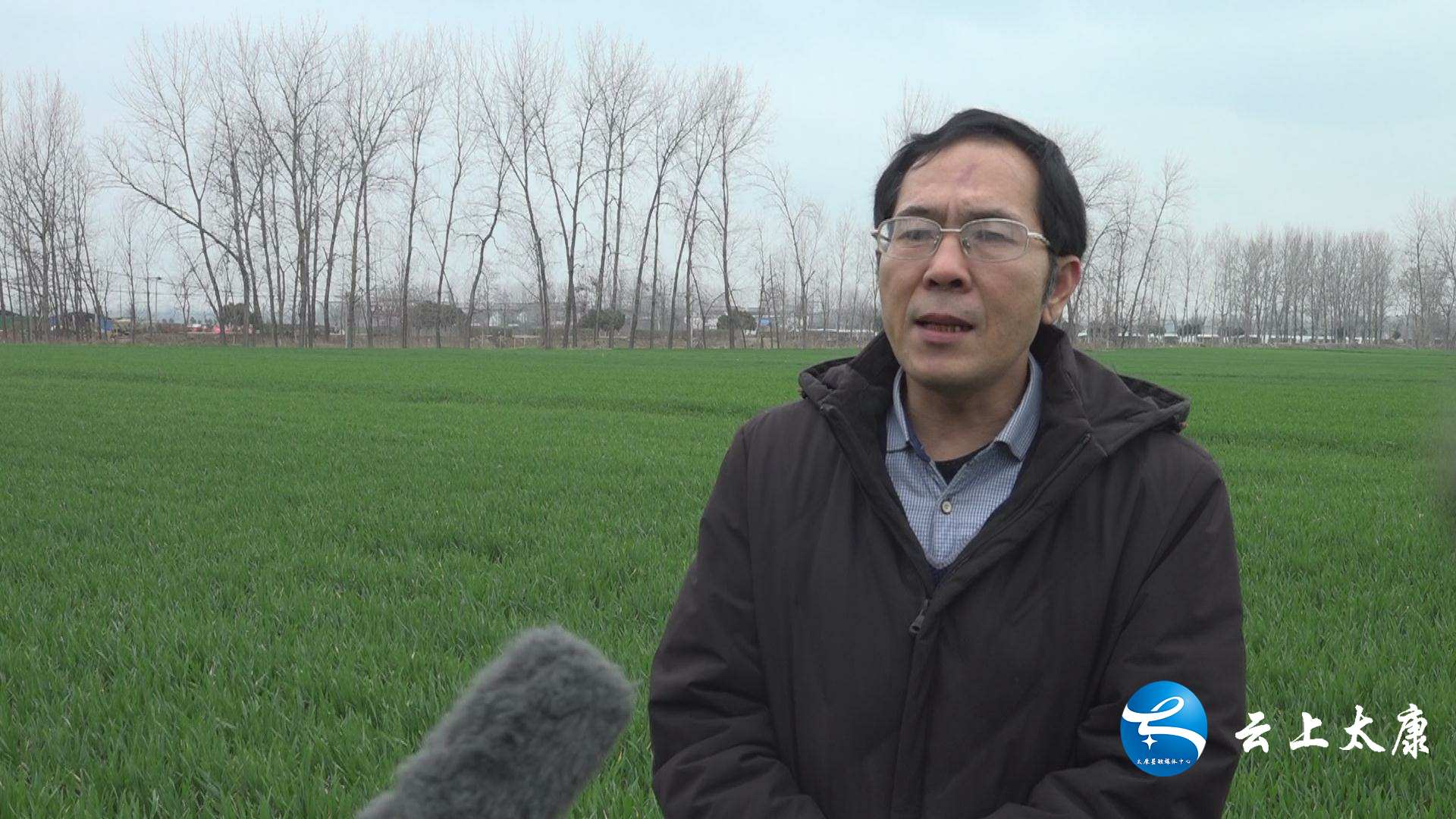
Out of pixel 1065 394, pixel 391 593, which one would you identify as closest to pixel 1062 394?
pixel 1065 394

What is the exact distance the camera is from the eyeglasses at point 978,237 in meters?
1.87

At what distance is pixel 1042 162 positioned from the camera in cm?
193

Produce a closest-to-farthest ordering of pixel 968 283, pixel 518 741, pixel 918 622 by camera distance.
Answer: pixel 518 741 < pixel 918 622 < pixel 968 283

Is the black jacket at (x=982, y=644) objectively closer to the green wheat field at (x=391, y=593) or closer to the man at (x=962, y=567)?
the man at (x=962, y=567)

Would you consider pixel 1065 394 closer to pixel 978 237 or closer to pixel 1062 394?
pixel 1062 394

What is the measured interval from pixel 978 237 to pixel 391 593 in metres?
4.31

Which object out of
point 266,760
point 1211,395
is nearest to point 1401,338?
point 1211,395

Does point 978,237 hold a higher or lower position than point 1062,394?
higher

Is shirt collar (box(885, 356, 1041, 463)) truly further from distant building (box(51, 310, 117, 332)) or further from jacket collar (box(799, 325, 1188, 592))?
distant building (box(51, 310, 117, 332))

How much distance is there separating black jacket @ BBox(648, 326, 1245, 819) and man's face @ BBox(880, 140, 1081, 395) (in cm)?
13

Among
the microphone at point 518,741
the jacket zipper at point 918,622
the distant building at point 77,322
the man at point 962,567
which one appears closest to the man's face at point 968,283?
the man at point 962,567

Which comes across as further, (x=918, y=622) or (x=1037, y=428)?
(x=1037, y=428)

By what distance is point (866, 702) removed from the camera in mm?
1814

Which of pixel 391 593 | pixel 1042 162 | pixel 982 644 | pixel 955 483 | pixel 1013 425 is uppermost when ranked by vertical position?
pixel 1042 162
